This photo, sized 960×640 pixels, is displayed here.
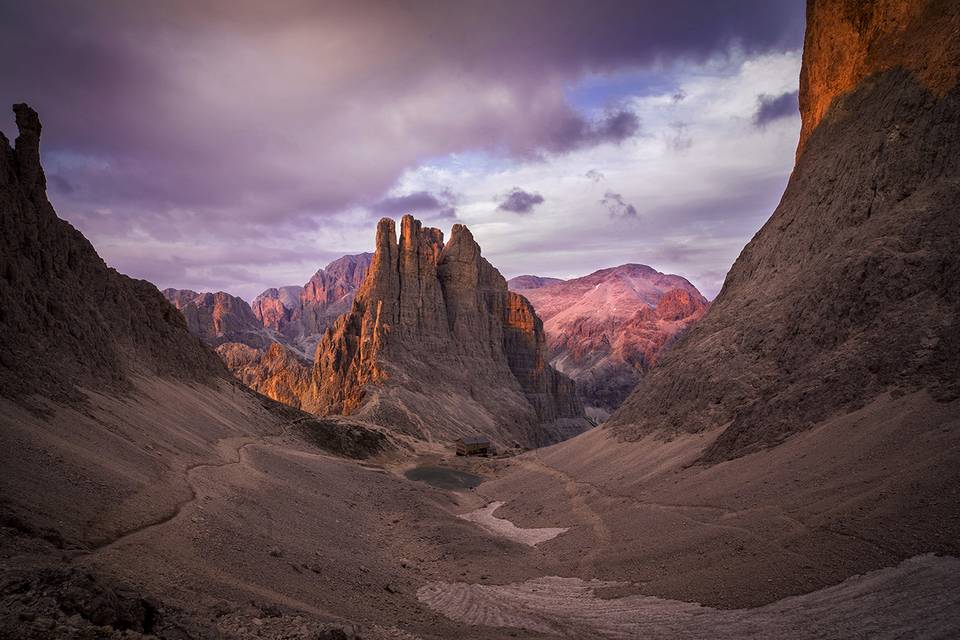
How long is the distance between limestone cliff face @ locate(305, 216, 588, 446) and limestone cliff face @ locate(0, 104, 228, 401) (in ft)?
111

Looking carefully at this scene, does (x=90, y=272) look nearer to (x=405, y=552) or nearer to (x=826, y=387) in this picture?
(x=405, y=552)

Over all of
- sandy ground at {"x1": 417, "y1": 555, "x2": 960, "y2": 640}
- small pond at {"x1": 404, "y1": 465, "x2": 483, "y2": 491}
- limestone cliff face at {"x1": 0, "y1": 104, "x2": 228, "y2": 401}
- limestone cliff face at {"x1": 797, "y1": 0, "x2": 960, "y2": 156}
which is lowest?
small pond at {"x1": 404, "y1": 465, "x2": 483, "y2": 491}

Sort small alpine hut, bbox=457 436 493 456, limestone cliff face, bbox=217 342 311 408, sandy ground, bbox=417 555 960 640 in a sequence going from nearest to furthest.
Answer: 1. sandy ground, bbox=417 555 960 640
2. small alpine hut, bbox=457 436 493 456
3. limestone cliff face, bbox=217 342 311 408

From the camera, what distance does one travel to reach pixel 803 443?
19.0 m

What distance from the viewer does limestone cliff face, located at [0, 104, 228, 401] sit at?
68.1ft

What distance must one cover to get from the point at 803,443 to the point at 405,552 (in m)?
14.9

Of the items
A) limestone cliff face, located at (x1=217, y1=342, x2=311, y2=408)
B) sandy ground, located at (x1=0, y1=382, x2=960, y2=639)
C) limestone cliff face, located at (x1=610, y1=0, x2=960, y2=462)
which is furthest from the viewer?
limestone cliff face, located at (x1=217, y1=342, x2=311, y2=408)

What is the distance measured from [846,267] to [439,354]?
70.6 metres

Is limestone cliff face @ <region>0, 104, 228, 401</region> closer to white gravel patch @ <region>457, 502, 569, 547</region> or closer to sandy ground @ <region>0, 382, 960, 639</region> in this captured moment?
sandy ground @ <region>0, 382, 960, 639</region>

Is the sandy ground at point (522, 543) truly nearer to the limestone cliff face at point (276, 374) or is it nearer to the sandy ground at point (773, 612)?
the sandy ground at point (773, 612)

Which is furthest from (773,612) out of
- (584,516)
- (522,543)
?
(584,516)

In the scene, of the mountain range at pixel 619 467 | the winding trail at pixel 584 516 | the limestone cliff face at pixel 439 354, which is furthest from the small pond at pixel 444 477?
the limestone cliff face at pixel 439 354

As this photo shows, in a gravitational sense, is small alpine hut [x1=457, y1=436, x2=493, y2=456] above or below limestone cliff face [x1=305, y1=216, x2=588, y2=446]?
below

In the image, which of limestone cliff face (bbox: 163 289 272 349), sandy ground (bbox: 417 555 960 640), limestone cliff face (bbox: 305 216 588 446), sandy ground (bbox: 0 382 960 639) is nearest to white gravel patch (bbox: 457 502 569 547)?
sandy ground (bbox: 0 382 960 639)
